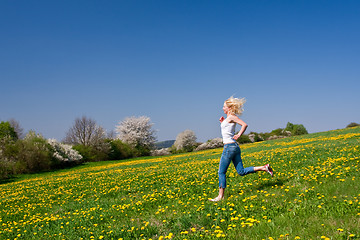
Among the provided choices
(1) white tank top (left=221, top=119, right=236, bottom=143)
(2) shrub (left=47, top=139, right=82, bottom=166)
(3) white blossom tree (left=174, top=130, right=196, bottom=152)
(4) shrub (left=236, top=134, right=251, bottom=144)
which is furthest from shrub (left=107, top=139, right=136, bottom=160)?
(1) white tank top (left=221, top=119, right=236, bottom=143)

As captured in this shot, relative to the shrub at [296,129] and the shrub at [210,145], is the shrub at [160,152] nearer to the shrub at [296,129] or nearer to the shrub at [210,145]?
the shrub at [210,145]

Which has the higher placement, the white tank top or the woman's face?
the woman's face

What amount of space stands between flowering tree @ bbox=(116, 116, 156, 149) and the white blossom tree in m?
6.58

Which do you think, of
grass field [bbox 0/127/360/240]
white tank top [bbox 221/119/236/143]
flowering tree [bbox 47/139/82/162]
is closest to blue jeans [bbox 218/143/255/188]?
white tank top [bbox 221/119/236/143]

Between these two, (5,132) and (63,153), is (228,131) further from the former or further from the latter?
(5,132)

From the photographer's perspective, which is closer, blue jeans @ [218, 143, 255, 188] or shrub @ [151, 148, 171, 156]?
blue jeans @ [218, 143, 255, 188]

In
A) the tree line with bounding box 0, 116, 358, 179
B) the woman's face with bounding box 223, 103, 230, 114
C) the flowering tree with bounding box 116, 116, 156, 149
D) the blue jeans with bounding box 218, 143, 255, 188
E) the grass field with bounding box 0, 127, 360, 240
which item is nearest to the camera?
the grass field with bounding box 0, 127, 360, 240

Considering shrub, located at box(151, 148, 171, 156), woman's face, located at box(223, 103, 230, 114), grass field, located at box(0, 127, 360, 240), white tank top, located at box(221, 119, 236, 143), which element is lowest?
grass field, located at box(0, 127, 360, 240)

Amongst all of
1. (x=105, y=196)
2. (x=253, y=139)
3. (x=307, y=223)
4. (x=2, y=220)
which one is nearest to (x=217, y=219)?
(x=307, y=223)

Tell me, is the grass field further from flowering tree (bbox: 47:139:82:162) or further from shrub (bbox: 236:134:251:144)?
shrub (bbox: 236:134:251:144)

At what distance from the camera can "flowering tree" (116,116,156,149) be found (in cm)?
6497

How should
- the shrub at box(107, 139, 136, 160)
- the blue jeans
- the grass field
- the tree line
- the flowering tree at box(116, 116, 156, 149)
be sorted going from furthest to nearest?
the flowering tree at box(116, 116, 156, 149) → the shrub at box(107, 139, 136, 160) → the tree line → the blue jeans → the grass field

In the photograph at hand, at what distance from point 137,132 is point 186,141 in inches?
516

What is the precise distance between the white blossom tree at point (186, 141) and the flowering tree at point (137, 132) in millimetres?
6576
